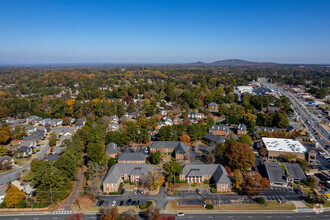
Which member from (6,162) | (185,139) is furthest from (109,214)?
(6,162)

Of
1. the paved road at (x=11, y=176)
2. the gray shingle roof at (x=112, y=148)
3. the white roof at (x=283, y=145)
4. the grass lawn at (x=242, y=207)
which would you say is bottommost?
the paved road at (x=11, y=176)

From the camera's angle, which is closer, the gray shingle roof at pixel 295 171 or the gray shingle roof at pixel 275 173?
the gray shingle roof at pixel 275 173

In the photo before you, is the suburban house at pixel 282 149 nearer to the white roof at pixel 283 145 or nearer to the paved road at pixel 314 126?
the white roof at pixel 283 145

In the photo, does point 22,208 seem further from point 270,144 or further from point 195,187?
point 270,144

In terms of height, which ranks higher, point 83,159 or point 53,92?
point 53,92

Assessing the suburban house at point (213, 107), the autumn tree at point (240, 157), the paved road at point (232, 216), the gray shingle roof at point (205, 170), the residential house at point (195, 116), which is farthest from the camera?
the suburban house at point (213, 107)

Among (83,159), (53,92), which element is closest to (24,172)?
(83,159)

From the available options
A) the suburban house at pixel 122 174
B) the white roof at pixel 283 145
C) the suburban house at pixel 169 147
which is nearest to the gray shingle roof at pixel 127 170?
the suburban house at pixel 122 174
